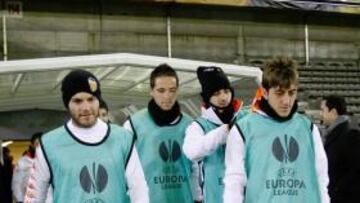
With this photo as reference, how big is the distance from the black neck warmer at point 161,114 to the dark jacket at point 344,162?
235 centimetres

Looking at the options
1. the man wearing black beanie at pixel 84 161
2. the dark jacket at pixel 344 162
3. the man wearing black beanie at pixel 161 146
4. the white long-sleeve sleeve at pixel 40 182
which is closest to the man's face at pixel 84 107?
the man wearing black beanie at pixel 84 161

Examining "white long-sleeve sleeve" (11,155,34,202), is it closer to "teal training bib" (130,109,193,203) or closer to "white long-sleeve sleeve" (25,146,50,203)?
"teal training bib" (130,109,193,203)

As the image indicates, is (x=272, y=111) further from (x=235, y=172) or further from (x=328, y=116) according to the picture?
(x=328, y=116)

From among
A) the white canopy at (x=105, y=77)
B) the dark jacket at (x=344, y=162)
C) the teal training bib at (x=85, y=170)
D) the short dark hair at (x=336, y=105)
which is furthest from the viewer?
the short dark hair at (x=336, y=105)

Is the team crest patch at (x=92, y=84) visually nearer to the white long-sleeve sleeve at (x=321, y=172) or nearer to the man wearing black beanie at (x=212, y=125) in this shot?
the man wearing black beanie at (x=212, y=125)

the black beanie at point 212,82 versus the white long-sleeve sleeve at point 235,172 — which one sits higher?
the black beanie at point 212,82

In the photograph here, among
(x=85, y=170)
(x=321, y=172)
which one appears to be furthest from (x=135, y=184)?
(x=321, y=172)

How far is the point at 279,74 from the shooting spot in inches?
143

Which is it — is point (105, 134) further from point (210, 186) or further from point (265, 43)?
point (265, 43)

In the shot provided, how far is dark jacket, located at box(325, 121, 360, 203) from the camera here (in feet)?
21.7

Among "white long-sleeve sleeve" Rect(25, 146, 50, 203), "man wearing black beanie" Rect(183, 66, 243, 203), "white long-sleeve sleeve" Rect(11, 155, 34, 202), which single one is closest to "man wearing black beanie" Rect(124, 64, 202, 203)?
"man wearing black beanie" Rect(183, 66, 243, 203)

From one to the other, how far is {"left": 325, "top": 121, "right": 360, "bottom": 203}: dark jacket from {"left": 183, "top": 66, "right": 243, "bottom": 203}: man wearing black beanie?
7.21 feet

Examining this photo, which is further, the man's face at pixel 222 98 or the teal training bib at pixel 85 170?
the man's face at pixel 222 98

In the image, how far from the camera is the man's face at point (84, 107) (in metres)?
3.60
